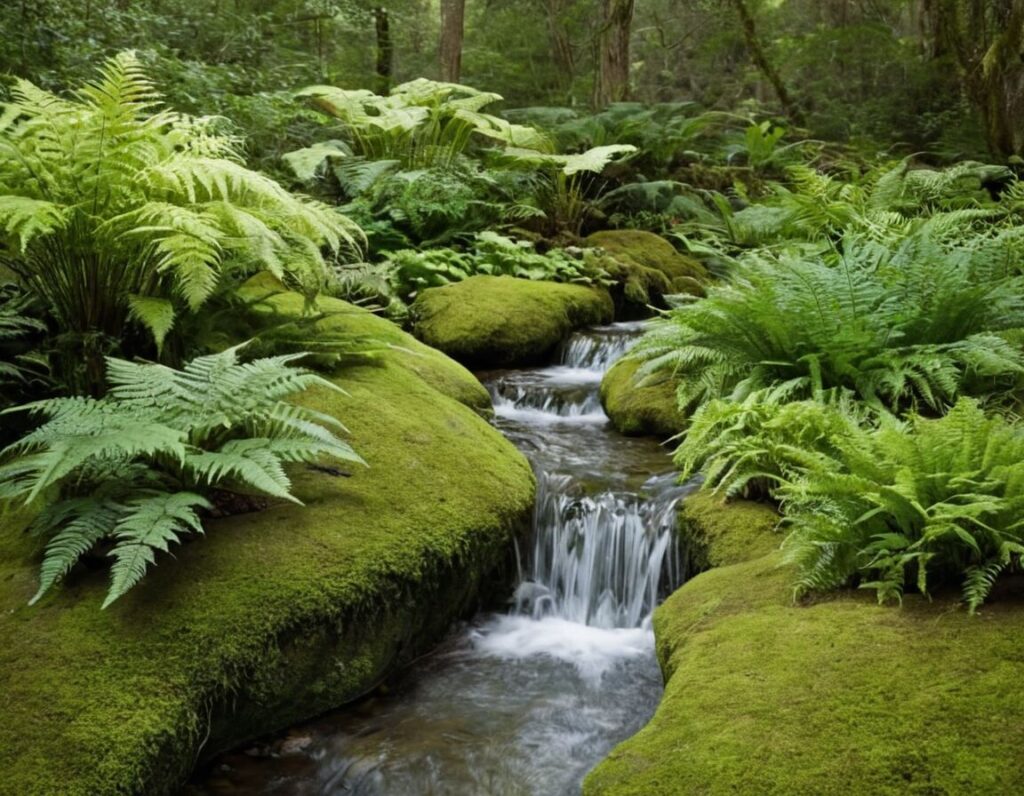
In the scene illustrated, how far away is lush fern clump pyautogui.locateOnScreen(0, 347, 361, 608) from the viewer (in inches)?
102

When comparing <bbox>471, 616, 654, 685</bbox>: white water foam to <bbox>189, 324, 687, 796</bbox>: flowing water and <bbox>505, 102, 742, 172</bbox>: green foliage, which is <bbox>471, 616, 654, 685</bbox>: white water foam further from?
<bbox>505, 102, 742, 172</bbox>: green foliage

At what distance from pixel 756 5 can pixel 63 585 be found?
54.4 feet

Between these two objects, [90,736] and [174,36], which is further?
[174,36]

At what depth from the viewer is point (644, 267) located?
368 inches

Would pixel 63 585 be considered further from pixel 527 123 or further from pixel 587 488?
pixel 527 123

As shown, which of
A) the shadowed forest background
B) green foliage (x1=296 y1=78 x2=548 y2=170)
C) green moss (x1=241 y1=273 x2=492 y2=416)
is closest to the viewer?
green moss (x1=241 y1=273 x2=492 y2=416)

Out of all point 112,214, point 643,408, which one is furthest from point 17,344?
point 643,408

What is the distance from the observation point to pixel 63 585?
2.83 metres

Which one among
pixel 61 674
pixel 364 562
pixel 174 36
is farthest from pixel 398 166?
pixel 61 674

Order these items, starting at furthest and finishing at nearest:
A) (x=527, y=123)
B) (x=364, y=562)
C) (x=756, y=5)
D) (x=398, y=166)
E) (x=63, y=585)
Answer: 1. (x=756, y=5)
2. (x=527, y=123)
3. (x=398, y=166)
4. (x=364, y=562)
5. (x=63, y=585)

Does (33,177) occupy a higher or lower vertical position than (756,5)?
lower

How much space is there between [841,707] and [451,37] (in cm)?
1324

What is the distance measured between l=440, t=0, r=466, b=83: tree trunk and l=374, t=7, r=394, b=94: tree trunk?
1.18 m

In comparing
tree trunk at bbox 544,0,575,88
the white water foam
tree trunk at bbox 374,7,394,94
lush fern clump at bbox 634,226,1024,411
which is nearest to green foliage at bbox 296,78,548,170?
tree trunk at bbox 374,7,394,94
